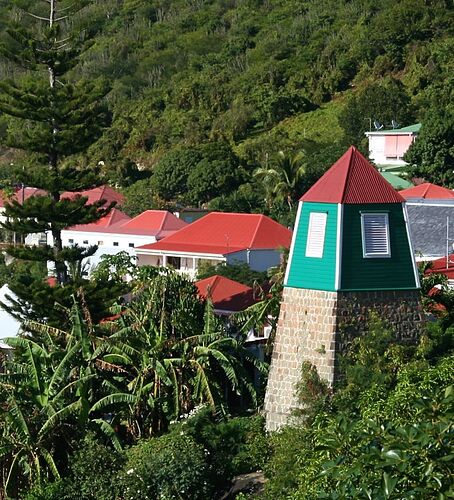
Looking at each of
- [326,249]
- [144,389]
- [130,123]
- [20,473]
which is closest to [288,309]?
[326,249]

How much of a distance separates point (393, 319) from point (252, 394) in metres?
3.09

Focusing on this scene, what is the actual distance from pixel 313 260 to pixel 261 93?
149 feet

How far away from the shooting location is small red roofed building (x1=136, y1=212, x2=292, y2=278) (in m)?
38.2

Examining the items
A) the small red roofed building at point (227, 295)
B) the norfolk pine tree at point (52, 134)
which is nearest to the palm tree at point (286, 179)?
the small red roofed building at point (227, 295)

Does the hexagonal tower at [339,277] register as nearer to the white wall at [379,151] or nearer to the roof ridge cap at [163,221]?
the roof ridge cap at [163,221]

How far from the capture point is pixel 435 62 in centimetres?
6378

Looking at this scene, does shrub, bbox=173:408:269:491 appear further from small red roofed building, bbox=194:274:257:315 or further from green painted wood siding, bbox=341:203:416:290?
small red roofed building, bbox=194:274:257:315

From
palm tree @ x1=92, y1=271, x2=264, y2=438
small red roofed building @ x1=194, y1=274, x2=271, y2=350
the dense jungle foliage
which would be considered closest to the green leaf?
palm tree @ x1=92, y1=271, x2=264, y2=438

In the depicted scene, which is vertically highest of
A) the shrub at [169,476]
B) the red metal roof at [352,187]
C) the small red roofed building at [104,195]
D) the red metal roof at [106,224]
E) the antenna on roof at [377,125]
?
the antenna on roof at [377,125]

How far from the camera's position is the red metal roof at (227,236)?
127ft

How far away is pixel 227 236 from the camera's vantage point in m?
39.6

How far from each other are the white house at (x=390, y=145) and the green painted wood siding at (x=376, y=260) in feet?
105

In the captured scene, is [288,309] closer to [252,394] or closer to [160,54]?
[252,394]

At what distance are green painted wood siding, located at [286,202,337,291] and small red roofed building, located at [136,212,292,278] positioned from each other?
14.6 meters
